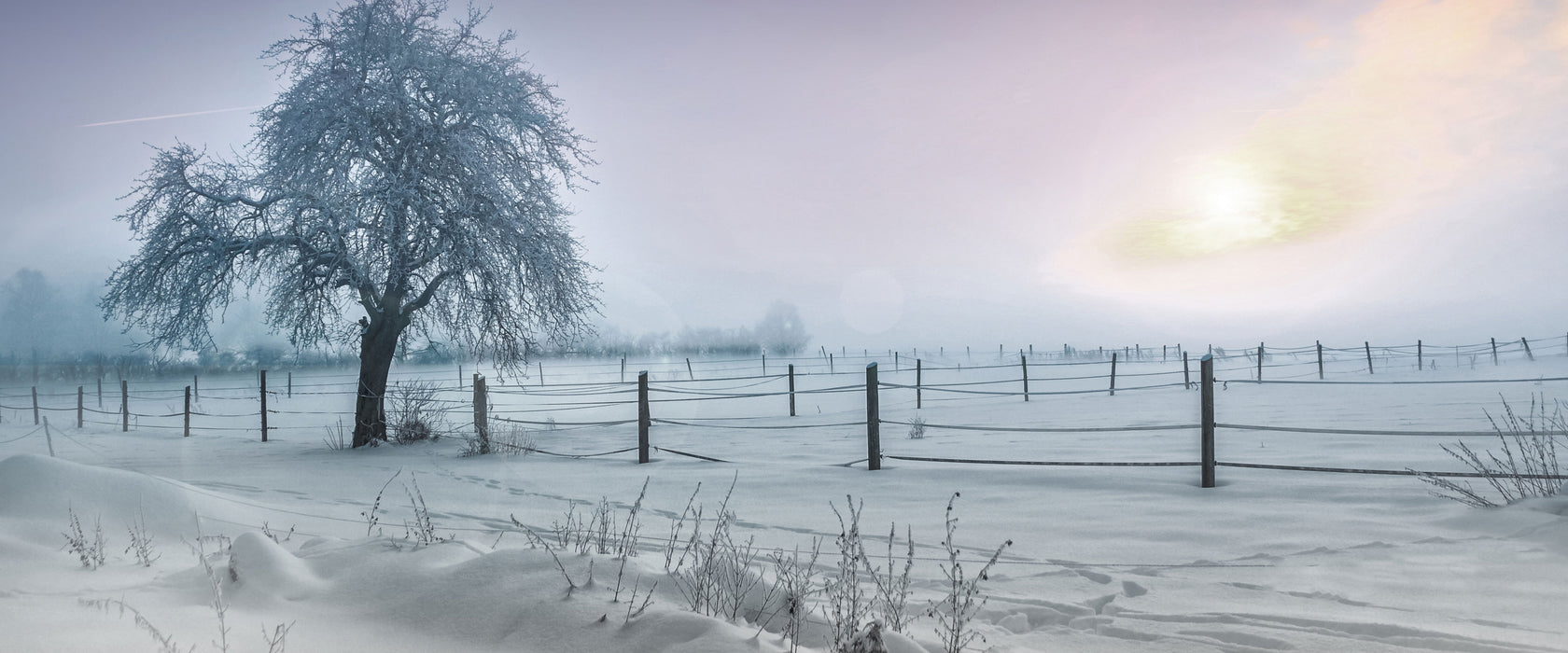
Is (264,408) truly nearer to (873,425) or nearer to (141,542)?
(141,542)

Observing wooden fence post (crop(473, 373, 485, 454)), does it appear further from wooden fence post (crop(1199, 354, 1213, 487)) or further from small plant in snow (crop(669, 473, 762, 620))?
wooden fence post (crop(1199, 354, 1213, 487))

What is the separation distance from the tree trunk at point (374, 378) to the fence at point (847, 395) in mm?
424

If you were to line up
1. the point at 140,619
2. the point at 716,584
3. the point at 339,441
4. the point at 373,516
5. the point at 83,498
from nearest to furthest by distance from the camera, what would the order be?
the point at 140,619 < the point at 716,584 < the point at 373,516 < the point at 83,498 < the point at 339,441

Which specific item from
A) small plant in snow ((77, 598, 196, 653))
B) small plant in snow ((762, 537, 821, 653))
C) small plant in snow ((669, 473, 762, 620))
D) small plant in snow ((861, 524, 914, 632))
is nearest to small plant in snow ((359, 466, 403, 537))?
small plant in snow ((77, 598, 196, 653))

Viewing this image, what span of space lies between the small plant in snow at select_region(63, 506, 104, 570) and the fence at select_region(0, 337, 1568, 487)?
401cm

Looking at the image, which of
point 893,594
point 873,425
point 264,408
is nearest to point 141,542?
point 893,594

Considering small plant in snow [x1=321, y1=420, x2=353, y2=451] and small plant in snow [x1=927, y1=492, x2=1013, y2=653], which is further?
small plant in snow [x1=321, y1=420, x2=353, y2=451]

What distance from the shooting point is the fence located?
29.4ft

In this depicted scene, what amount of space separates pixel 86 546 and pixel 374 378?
10067 mm

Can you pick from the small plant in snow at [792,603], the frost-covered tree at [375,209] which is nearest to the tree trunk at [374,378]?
the frost-covered tree at [375,209]

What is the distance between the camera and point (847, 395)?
26.7 meters

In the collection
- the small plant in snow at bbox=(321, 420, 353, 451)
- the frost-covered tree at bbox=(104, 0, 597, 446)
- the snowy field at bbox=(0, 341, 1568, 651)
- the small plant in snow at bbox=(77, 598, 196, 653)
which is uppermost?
the frost-covered tree at bbox=(104, 0, 597, 446)

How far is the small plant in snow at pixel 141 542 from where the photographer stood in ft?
14.1

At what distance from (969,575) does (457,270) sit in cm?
1127
